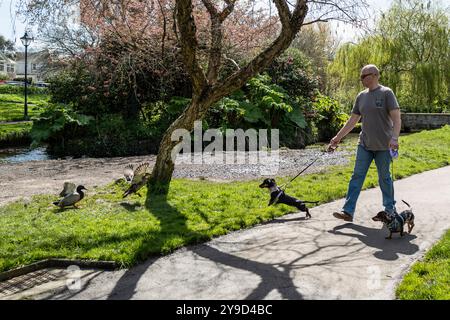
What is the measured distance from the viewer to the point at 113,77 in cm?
1525

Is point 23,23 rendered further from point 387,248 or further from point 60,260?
point 387,248

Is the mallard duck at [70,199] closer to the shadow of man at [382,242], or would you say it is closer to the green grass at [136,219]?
the green grass at [136,219]

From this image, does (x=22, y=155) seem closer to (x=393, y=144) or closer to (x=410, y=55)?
(x=393, y=144)

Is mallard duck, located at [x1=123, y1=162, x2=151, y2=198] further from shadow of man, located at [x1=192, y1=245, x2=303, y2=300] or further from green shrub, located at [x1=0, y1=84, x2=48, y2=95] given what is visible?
green shrub, located at [x1=0, y1=84, x2=48, y2=95]

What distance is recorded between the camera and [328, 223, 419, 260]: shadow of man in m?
4.90

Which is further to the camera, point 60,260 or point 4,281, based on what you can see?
point 60,260

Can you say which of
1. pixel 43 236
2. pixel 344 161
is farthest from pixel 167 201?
pixel 344 161

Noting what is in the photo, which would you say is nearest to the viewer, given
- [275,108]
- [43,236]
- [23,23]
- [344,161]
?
[43,236]

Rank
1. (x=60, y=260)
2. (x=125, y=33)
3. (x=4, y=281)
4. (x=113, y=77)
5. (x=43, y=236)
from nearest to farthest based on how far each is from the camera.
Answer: (x=4, y=281)
(x=60, y=260)
(x=43, y=236)
(x=125, y=33)
(x=113, y=77)

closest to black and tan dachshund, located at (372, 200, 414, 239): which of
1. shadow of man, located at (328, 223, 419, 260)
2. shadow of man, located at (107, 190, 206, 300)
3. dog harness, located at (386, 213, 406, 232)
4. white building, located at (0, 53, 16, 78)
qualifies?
dog harness, located at (386, 213, 406, 232)

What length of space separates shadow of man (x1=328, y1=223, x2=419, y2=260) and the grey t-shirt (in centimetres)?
102

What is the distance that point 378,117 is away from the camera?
5738 mm
